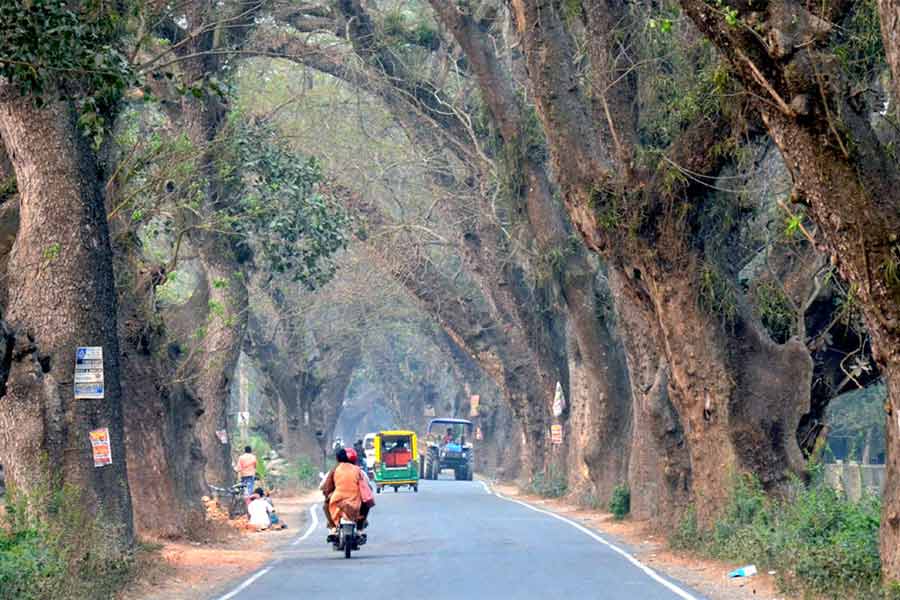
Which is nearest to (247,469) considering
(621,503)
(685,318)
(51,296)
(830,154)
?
(621,503)

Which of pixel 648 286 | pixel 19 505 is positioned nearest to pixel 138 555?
pixel 19 505

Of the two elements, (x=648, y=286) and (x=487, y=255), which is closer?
(x=648, y=286)

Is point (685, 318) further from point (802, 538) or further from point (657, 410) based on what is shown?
point (657, 410)

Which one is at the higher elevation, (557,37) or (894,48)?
(557,37)

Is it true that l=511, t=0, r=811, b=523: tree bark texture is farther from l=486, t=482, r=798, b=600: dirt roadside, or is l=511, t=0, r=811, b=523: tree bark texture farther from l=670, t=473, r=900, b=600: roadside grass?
l=486, t=482, r=798, b=600: dirt roadside

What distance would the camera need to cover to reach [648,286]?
19.6 meters

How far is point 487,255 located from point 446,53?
6.33m

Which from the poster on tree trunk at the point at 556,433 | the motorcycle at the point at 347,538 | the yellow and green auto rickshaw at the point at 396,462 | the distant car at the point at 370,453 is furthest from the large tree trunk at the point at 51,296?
the distant car at the point at 370,453

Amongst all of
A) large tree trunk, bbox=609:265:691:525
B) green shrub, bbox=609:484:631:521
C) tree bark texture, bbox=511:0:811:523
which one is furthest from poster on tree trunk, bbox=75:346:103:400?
green shrub, bbox=609:484:631:521

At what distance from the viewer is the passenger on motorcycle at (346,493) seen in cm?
2058

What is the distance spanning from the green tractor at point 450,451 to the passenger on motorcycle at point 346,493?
126ft

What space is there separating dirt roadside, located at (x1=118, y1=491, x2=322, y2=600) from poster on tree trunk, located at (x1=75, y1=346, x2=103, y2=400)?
221cm

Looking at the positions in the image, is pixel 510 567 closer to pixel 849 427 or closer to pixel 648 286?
pixel 648 286

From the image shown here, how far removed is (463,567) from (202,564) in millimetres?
4226
